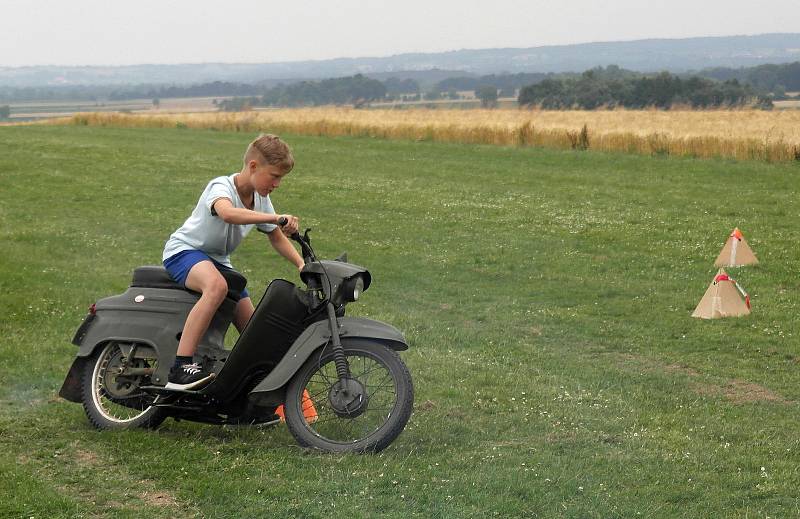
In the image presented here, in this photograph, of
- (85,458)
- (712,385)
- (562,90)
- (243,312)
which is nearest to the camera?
(85,458)

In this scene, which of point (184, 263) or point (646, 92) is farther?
point (646, 92)

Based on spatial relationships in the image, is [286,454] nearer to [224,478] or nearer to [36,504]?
[224,478]

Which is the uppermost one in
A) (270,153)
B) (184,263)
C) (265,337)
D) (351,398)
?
(270,153)

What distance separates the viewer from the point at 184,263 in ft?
22.2

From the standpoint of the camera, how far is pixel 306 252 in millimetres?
6547

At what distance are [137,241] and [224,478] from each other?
1135cm

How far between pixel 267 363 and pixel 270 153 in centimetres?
126

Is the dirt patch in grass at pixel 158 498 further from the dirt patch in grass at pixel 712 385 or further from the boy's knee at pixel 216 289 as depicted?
the dirt patch in grass at pixel 712 385

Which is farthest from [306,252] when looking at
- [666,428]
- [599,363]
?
[599,363]

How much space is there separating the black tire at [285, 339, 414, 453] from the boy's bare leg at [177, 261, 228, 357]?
26.6 inches

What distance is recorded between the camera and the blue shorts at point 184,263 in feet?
22.2

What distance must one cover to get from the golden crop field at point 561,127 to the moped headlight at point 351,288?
24607 mm

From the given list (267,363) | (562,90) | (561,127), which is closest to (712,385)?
(267,363)

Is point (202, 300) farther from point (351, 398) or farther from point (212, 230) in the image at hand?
point (351, 398)
